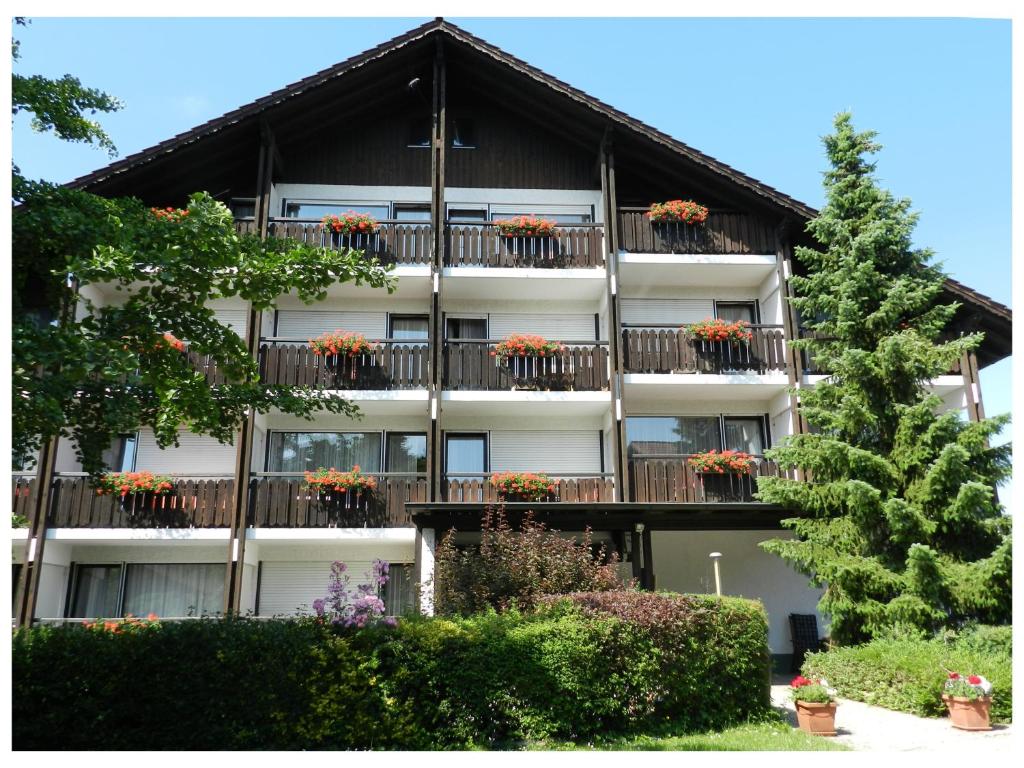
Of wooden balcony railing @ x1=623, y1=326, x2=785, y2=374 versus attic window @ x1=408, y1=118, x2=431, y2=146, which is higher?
attic window @ x1=408, y1=118, x2=431, y2=146

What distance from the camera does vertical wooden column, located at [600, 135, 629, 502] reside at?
17266 millimetres

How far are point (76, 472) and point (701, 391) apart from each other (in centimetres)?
1401

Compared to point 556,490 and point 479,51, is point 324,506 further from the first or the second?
point 479,51

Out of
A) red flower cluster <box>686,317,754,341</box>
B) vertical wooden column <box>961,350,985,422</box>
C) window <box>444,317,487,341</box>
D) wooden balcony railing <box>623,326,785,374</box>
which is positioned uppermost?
window <box>444,317,487,341</box>

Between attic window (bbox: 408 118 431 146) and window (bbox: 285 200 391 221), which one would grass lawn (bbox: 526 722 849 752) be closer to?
window (bbox: 285 200 391 221)

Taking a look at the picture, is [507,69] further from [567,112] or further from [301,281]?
[301,281]

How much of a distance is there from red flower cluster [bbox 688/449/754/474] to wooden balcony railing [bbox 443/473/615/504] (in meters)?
1.87

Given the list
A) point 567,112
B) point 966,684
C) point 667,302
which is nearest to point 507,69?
point 567,112

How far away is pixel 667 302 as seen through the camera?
20.5 meters

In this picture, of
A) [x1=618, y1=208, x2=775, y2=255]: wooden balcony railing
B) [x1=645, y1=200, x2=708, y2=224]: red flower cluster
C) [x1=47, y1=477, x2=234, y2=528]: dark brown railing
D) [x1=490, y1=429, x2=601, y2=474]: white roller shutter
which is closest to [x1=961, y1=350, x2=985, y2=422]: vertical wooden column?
[x1=618, y1=208, x2=775, y2=255]: wooden balcony railing

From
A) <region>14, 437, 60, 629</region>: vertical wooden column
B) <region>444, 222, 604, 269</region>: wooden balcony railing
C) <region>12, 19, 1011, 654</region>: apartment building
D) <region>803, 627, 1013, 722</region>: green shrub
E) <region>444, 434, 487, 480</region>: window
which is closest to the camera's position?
<region>803, 627, 1013, 722</region>: green shrub

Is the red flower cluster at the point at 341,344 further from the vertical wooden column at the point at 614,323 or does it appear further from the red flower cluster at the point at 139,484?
the vertical wooden column at the point at 614,323

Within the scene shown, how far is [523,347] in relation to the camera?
59.1 ft

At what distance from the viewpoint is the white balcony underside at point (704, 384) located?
18.2 meters
